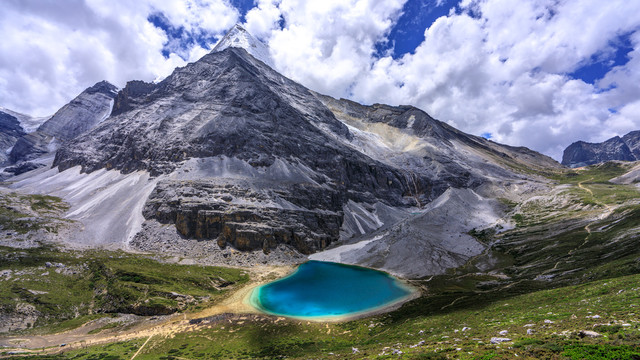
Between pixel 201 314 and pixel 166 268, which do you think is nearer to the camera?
pixel 201 314

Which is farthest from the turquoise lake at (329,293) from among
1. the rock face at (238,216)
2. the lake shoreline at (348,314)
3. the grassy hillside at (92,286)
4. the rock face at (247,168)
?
the rock face at (247,168)

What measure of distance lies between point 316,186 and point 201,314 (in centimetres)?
8896

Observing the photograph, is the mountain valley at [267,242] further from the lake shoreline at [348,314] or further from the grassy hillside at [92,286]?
the lake shoreline at [348,314]

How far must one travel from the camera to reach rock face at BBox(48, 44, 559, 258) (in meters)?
105

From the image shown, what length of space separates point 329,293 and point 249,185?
64922 millimetres

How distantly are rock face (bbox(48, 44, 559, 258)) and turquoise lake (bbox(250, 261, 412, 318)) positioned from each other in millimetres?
24121

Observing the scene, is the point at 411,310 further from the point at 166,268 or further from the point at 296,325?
the point at 166,268

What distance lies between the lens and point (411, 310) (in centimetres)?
4969

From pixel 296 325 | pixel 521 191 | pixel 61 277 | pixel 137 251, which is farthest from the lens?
pixel 521 191

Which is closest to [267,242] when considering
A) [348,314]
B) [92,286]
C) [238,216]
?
[238,216]

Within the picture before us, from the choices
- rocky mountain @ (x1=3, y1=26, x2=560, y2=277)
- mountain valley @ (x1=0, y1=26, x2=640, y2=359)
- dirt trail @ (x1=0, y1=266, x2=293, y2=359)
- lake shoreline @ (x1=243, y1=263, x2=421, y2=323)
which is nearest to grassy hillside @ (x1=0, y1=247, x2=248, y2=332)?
mountain valley @ (x1=0, y1=26, x2=640, y2=359)

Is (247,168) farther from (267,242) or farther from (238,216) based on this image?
(267,242)

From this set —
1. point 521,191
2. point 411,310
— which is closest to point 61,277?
point 411,310

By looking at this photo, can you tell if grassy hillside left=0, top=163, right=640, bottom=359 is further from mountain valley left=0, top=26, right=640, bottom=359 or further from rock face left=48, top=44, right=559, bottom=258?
rock face left=48, top=44, right=559, bottom=258
